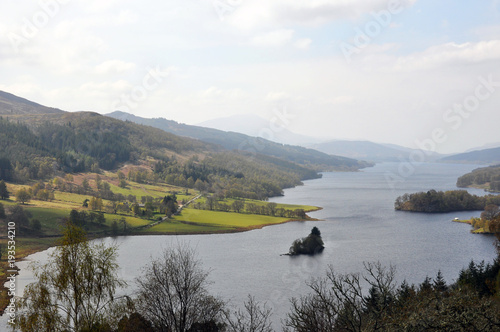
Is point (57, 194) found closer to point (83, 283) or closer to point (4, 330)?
A: point (4, 330)

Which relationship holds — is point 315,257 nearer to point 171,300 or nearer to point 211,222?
point 211,222

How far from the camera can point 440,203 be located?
124875mm

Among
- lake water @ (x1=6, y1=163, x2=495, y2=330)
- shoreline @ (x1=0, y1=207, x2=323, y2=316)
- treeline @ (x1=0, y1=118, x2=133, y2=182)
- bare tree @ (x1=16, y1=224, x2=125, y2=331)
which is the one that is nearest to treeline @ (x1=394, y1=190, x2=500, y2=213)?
lake water @ (x1=6, y1=163, x2=495, y2=330)

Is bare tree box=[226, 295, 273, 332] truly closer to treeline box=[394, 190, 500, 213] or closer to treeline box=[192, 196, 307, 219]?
treeline box=[192, 196, 307, 219]

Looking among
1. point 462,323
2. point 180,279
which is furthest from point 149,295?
point 462,323

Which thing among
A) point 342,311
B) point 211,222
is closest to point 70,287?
point 342,311

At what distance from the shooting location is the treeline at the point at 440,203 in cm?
12462

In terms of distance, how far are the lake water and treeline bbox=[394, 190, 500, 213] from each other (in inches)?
418

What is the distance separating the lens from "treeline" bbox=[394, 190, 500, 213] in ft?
409

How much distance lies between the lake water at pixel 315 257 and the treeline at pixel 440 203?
34.8 feet

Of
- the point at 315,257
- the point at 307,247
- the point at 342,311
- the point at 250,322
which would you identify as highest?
the point at 342,311

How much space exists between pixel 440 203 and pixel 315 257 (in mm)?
71473

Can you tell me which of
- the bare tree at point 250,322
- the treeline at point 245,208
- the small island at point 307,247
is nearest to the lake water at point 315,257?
the small island at point 307,247

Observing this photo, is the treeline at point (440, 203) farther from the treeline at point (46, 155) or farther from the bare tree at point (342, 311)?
the treeline at point (46, 155)
